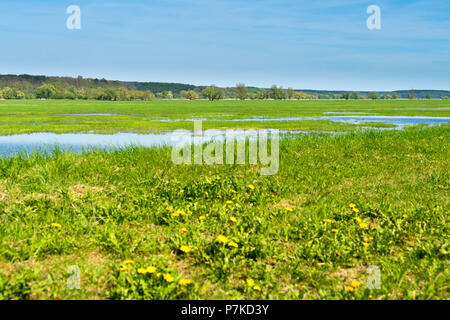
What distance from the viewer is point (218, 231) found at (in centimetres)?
548

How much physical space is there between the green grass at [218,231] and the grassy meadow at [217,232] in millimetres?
20

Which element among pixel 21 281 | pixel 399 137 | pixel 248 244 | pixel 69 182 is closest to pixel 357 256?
pixel 248 244

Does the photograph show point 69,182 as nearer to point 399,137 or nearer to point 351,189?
point 351,189

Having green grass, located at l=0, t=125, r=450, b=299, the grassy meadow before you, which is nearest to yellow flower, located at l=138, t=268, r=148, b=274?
the grassy meadow

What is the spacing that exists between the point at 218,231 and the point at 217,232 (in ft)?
0.09

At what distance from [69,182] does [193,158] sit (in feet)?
12.9

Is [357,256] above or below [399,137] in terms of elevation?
below

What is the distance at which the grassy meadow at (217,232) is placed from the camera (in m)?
3.96

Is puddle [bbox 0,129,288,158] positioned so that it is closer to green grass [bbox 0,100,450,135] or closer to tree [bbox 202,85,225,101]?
green grass [bbox 0,100,450,135]

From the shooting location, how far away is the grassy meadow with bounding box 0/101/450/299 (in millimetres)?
3955

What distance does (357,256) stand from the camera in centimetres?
482

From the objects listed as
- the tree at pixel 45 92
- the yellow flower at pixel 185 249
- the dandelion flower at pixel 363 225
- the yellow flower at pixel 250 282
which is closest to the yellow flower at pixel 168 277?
the yellow flower at pixel 185 249

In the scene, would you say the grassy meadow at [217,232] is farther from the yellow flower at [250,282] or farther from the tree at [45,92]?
the tree at [45,92]
